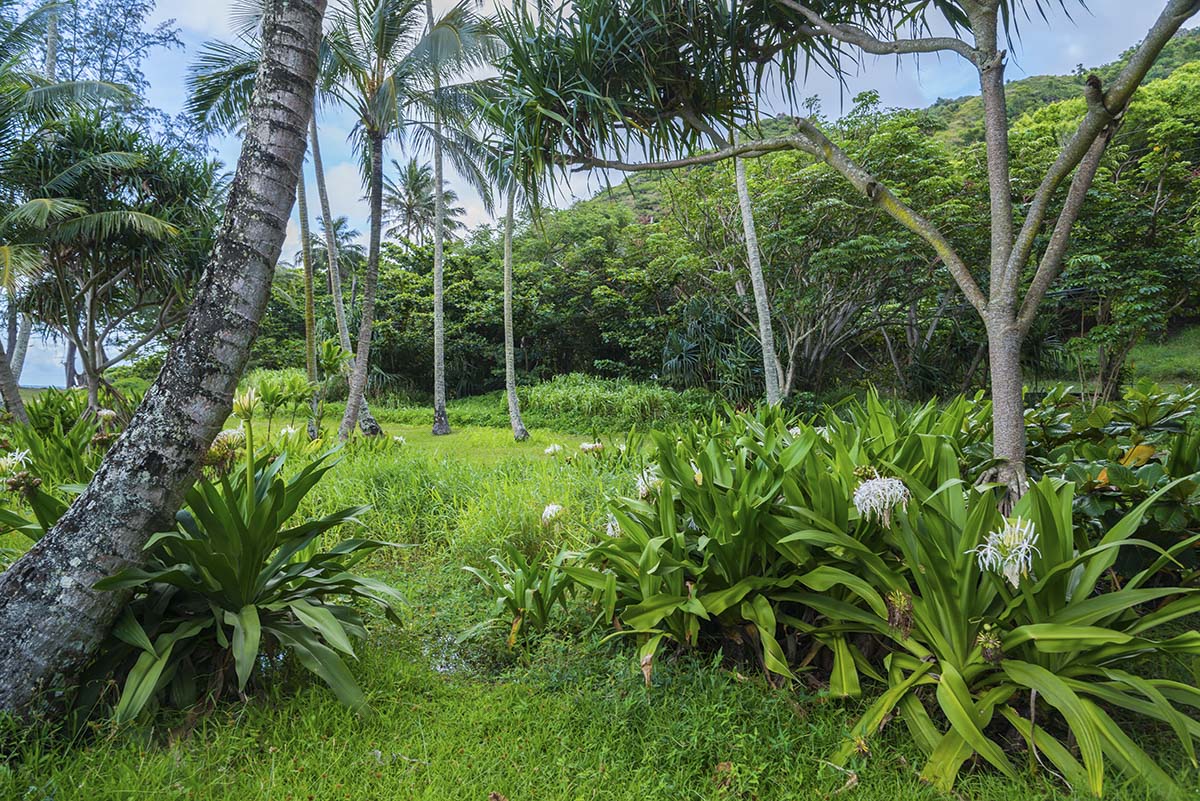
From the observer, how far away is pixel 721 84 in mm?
3217

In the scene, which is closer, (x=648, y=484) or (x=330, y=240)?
(x=648, y=484)

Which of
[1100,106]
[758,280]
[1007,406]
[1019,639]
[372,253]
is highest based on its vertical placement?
[372,253]

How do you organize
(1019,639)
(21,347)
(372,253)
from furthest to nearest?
(21,347)
(372,253)
(1019,639)

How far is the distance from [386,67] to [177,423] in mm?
7190

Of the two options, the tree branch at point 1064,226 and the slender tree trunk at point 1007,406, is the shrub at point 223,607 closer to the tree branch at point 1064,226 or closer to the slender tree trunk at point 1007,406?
the slender tree trunk at point 1007,406

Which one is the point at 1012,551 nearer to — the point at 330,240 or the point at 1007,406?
the point at 1007,406

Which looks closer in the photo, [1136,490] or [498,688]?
[1136,490]

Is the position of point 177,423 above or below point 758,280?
below

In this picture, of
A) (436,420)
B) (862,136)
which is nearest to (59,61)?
(436,420)

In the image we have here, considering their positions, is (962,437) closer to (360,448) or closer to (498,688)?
(498,688)

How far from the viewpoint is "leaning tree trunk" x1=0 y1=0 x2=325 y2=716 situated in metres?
1.50

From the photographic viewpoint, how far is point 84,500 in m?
1.60

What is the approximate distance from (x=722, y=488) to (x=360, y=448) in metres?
4.31

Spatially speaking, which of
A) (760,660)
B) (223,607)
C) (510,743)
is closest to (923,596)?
(760,660)
